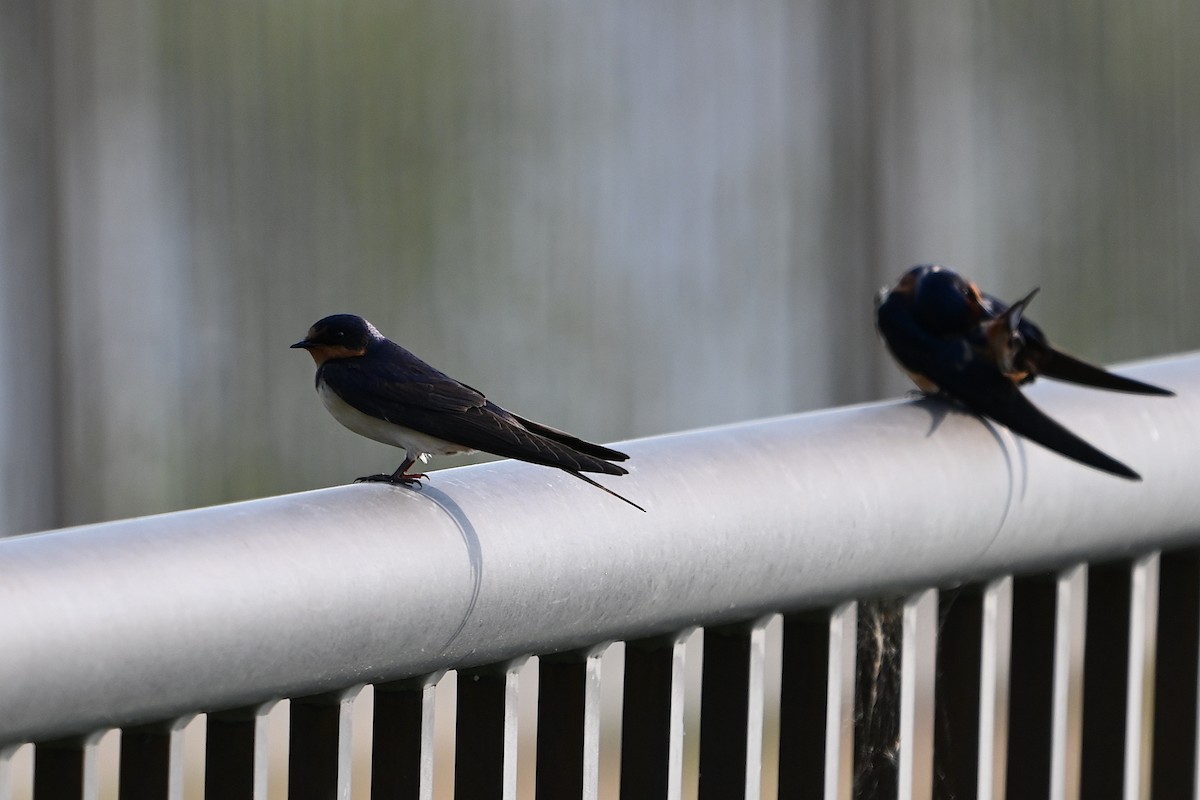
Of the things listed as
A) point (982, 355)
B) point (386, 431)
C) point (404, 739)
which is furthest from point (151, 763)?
point (982, 355)

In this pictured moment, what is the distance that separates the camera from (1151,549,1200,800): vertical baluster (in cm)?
172

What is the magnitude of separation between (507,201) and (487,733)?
4.37m

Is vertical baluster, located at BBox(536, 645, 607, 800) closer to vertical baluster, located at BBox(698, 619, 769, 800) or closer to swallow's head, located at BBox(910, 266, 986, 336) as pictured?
vertical baluster, located at BBox(698, 619, 769, 800)

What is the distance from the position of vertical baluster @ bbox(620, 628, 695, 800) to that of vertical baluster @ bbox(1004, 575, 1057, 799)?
464 mm

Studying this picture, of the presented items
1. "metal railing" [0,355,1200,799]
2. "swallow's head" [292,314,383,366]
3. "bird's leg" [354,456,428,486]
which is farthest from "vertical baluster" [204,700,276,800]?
"swallow's head" [292,314,383,366]

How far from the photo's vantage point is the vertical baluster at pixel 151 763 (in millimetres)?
1027

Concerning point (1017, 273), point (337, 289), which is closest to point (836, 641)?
point (337, 289)

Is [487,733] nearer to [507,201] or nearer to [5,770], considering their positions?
[5,770]

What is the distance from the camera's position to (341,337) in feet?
6.90

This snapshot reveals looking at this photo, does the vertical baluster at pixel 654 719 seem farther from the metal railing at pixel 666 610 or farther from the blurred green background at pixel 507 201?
the blurred green background at pixel 507 201

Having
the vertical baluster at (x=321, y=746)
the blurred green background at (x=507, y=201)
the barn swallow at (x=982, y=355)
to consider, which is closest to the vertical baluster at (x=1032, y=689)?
the barn swallow at (x=982, y=355)

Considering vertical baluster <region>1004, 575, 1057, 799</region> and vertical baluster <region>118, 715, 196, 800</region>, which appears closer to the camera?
vertical baluster <region>118, 715, 196, 800</region>

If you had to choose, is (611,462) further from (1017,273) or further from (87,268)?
(1017,273)

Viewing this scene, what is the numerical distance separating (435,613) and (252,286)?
4046mm
